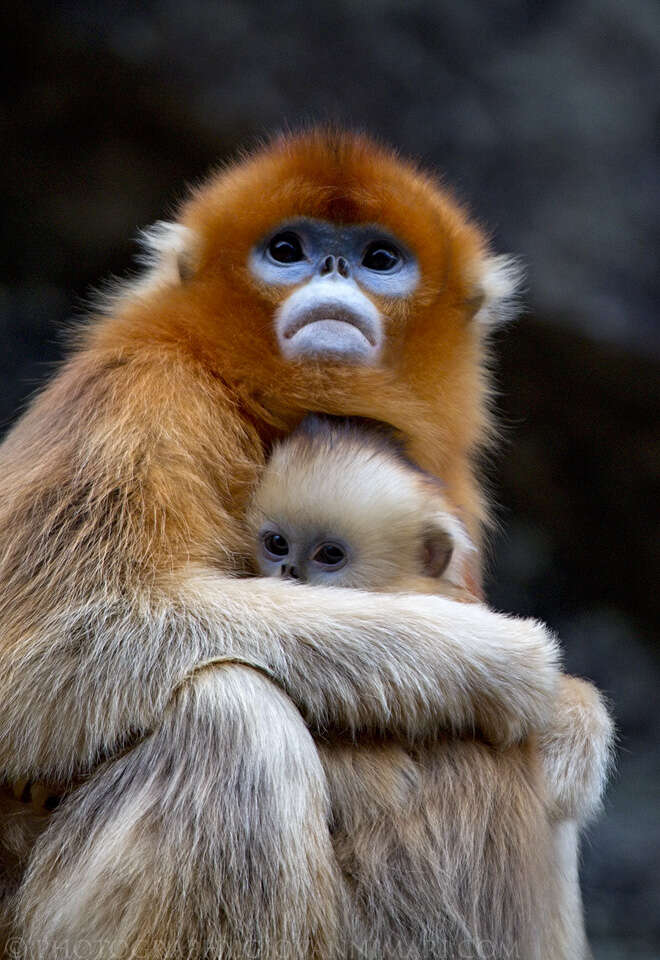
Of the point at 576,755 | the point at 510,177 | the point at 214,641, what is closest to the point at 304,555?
the point at 214,641

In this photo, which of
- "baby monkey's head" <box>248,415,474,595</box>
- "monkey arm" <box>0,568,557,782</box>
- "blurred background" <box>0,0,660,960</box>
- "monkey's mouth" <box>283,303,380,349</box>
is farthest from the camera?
"blurred background" <box>0,0,660,960</box>

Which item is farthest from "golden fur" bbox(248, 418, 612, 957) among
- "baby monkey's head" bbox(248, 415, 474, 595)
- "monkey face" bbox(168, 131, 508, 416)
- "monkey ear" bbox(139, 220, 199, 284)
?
"monkey ear" bbox(139, 220, 199, 284)

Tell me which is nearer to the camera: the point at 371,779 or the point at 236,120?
the point at 371,779

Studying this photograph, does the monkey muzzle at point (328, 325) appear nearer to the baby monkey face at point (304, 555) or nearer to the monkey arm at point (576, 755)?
the baby monkey face at point (304, 555)

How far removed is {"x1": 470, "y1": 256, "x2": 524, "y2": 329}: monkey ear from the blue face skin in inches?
10.3

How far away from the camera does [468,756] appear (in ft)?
8.89

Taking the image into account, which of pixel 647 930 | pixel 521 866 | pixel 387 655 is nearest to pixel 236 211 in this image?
pixel 387 655

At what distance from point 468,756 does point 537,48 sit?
154 inches

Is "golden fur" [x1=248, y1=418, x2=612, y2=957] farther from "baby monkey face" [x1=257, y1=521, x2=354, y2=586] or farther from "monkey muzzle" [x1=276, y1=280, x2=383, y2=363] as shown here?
"monkey muzzle" [x1=276, y1=280, x2=383, y2=363]

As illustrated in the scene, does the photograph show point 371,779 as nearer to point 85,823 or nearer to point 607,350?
point 85,823

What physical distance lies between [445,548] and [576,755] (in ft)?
1.89

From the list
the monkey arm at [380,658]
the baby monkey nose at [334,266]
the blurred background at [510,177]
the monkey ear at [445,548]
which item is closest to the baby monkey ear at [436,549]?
the monkey ear at [445,548]

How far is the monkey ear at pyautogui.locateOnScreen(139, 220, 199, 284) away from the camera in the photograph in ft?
10.9

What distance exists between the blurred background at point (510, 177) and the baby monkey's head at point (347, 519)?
2599mm
